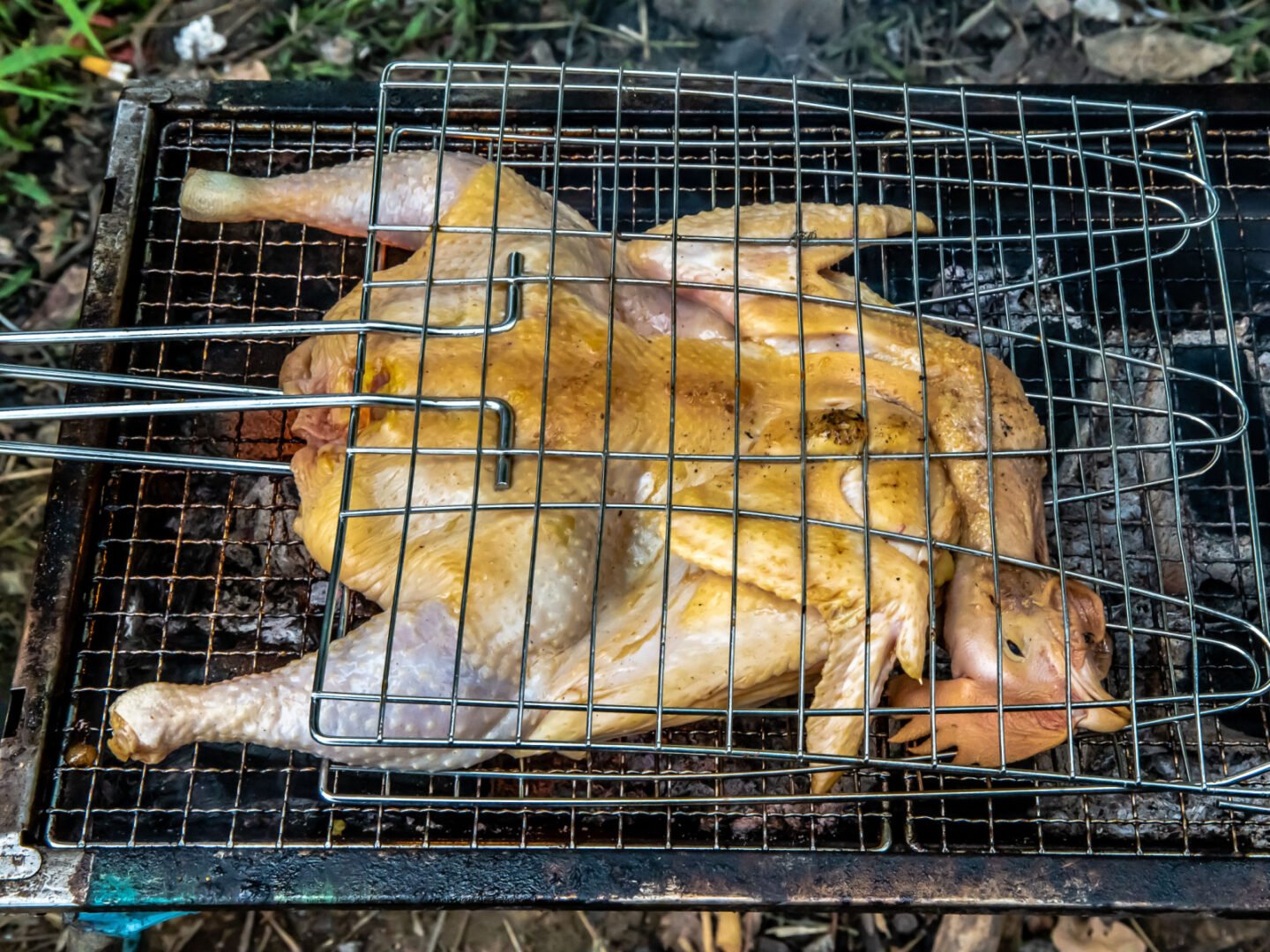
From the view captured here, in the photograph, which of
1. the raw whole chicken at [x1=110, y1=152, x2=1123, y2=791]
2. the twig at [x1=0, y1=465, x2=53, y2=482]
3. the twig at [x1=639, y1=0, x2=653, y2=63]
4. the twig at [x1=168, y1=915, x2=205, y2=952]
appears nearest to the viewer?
the raw whole chicken at [x1=110, y1=152, x2=1123, y2=791]

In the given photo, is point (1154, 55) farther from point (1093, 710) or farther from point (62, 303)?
point (62, 303)

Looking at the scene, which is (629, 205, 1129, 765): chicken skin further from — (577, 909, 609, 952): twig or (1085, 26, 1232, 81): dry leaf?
(1085, 26, 1232, 81): dry leaf

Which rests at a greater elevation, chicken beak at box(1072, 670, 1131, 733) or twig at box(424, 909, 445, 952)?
chicken beak at box(1072, 670, 1131, 733)

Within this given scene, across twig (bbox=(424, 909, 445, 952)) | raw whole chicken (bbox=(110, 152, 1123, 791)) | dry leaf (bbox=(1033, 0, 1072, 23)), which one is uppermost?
dry leaf (bbox=(1033, 0, 1072, 23))

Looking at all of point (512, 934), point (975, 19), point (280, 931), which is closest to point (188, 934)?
point (280, 931)

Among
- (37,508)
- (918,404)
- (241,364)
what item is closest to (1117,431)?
(918,404)

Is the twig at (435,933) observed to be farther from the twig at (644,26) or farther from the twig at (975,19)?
the twig at (975,19)

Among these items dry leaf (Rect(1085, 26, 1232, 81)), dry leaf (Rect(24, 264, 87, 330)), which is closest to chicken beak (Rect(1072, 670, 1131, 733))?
dry leaf (Rect(1085, 26, 1232, 81))
